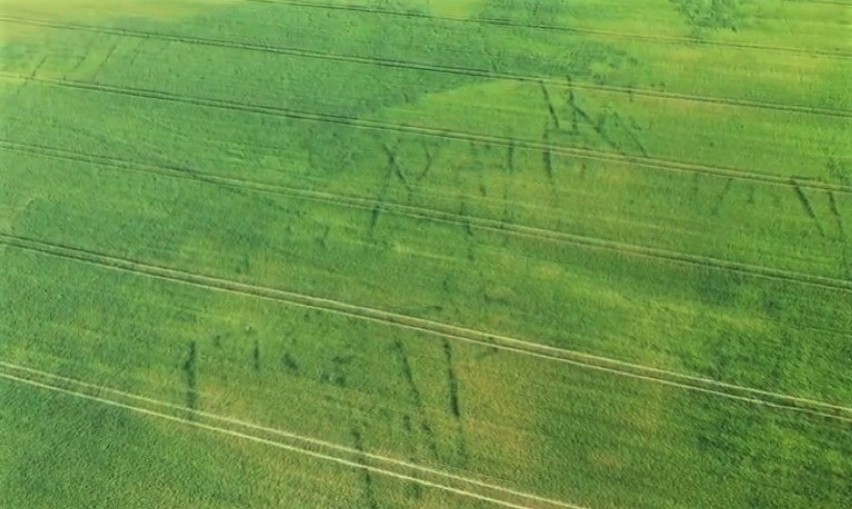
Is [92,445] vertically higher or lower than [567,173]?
lower

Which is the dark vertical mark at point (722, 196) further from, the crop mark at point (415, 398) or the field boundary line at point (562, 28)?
the crop mark at point (415, 398)

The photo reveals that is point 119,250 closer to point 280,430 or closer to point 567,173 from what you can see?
point 280,430

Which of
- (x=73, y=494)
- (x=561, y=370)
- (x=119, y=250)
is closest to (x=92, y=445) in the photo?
(x=73, y=494)

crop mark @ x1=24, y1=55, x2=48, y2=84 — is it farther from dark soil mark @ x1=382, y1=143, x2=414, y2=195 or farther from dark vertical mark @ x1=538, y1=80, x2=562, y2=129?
dark vertical mark @ x1=538, y1=80, x2=562, y2=129

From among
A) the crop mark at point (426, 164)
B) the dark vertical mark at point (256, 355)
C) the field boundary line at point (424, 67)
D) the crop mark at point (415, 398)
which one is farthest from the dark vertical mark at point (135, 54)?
the crop mark at point (415, 398)

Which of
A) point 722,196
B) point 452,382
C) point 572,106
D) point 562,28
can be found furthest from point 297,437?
point 562,28

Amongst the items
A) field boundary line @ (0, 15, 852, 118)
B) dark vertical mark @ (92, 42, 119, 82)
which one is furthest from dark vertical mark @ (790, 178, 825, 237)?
dark vertical mark @ (92, 42, 119, 82)
